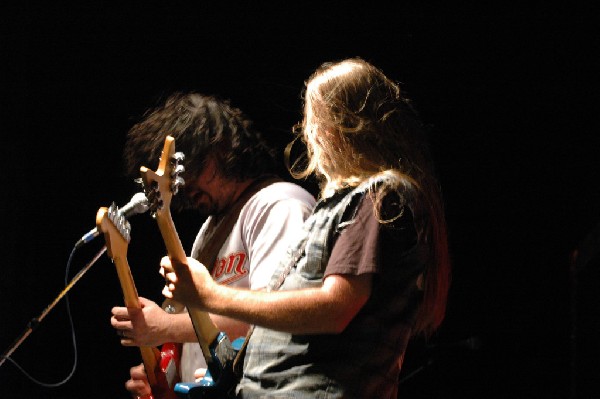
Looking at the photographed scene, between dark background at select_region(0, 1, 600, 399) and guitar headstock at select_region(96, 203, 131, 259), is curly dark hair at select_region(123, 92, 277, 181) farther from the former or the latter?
dark background at select_region(0, 1, 600, 399)

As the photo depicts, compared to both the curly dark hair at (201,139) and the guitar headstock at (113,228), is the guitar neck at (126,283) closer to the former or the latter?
the guitar headstock at (113,228)

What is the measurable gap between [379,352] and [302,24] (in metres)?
1.93

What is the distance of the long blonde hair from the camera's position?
1.61m

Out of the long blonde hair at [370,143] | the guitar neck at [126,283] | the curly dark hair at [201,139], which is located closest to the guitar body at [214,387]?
the guitar neck at [126,283]

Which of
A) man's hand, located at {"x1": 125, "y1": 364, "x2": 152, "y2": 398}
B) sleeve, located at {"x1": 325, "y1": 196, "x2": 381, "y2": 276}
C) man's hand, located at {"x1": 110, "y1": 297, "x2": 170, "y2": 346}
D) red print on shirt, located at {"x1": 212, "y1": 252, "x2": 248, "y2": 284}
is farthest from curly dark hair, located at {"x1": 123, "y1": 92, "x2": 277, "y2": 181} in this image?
sleeve, located at {"x1": 325, "y1": 196, "x2": 381, "y2": 276}

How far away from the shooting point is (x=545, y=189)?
3043 millimetres

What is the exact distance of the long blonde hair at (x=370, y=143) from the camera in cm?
161

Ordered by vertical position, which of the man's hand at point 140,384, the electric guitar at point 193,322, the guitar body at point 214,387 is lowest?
the man's hand at point 140,384

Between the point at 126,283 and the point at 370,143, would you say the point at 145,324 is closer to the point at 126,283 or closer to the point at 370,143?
the point at 126,283

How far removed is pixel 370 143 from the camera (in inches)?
64.1

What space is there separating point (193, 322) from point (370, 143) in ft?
2.06

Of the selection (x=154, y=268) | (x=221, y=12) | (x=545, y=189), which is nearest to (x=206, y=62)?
(x=221, y=12)

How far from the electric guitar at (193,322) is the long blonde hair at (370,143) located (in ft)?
1.28

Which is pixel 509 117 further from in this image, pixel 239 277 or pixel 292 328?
pixel 292 328
